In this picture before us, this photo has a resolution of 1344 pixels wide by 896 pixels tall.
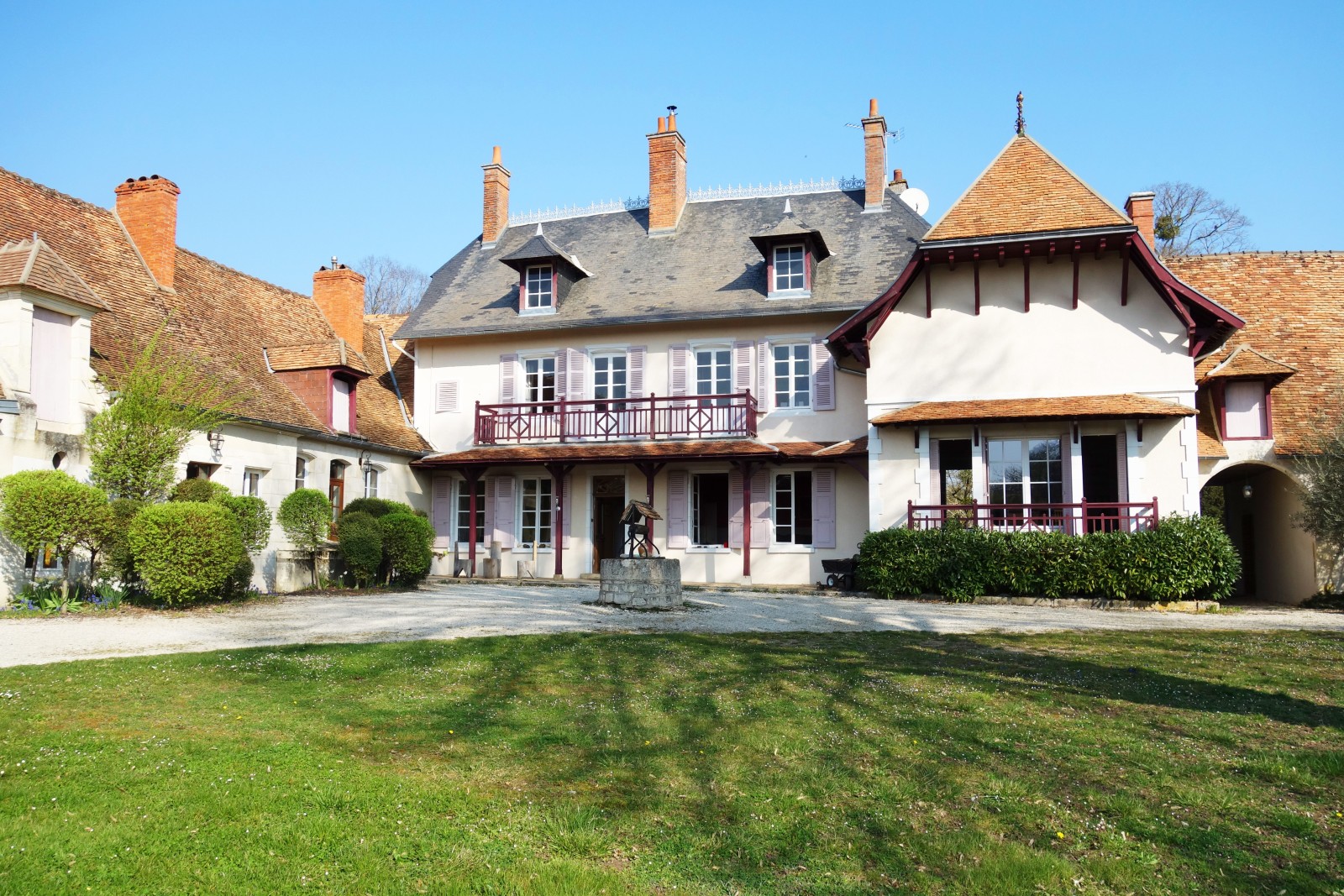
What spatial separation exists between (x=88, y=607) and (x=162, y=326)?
550 centimetres

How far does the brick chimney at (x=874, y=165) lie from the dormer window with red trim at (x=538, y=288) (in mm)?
7674

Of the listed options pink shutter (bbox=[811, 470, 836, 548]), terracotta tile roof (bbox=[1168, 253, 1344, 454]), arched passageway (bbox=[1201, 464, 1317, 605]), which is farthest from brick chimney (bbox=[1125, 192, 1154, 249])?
pink shutter (bbox=[811, 470, 836, 548])

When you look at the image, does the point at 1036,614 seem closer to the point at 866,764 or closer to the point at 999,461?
the point at 999,461

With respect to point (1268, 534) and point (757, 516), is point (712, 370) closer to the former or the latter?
point (757, 516)

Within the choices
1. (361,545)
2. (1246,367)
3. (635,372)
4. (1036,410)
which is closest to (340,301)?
(635,372)

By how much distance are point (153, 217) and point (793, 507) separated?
1373 cm

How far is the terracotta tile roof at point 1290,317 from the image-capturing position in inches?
739

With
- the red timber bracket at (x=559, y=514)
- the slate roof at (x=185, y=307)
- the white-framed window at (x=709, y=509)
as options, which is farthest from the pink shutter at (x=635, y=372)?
the slate roof at (x=185, y=307)

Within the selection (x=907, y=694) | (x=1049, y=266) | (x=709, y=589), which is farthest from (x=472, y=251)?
(x=907, y=694)

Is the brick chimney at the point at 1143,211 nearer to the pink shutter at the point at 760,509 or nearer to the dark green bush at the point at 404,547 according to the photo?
the pink shutter at the point at 760,509

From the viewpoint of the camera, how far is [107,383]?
15320 mm

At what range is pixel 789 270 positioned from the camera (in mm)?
22094

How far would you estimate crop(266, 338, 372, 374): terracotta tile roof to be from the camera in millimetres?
20094

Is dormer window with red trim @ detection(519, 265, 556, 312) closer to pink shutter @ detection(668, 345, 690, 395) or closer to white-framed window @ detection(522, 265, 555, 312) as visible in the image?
white-framed window @ detection(522, 265, 555, 312)
